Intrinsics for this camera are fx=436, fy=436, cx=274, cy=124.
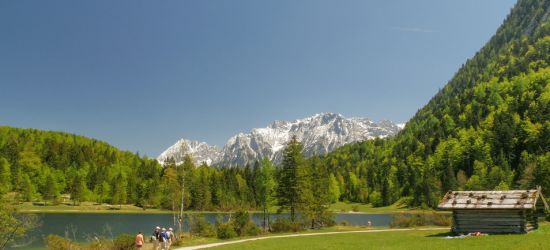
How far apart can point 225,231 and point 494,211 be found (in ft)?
103

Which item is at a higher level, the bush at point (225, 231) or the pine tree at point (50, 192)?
the pine tree at point (50, 192)

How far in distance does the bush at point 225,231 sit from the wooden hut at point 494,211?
25830 mm

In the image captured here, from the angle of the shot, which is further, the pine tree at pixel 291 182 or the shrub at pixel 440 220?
the pine tree at pixel 291 182

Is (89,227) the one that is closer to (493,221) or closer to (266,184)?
(266,184)

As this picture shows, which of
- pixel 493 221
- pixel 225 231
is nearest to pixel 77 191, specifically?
pixel 225 231

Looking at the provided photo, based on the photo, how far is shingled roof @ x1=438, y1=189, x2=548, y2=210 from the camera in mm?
43688

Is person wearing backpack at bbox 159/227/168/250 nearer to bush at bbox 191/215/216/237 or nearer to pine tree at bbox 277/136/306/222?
bush at bbox 191/215/216/237

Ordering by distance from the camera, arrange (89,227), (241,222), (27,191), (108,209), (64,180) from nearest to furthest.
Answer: (241,222) → (89,227) → (27,191) → (108,209) → (64,180)

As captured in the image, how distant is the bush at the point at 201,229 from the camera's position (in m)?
57.6

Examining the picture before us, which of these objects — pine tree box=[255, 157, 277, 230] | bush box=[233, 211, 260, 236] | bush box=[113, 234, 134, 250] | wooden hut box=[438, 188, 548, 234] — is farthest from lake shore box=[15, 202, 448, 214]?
bush box=[113, 234, 134, 250]

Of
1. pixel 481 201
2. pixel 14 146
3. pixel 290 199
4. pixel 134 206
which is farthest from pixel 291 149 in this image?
pixel 14 146

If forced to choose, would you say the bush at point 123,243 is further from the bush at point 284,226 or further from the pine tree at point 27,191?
the pine tree at point 27,191

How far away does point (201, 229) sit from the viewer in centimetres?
5825

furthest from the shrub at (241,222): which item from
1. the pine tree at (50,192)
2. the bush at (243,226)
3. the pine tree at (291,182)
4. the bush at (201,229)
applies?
the pine tree at (50,192)
